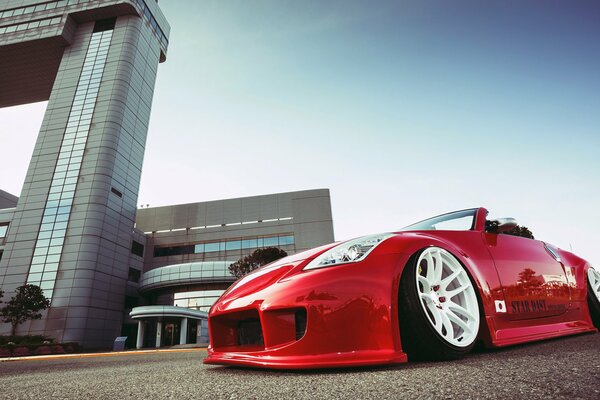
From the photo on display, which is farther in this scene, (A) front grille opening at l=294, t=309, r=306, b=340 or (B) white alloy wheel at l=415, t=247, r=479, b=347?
(B) white alloy wheel at l=415, t=247, r=479, b=347

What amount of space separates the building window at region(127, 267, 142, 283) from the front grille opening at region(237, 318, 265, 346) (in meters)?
37.9

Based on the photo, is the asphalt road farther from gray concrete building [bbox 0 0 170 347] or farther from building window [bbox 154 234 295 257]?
building window [bbox 154 234 295 257]

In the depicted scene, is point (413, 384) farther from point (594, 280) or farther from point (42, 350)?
point (42, 350)

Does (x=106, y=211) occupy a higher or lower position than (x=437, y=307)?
higher

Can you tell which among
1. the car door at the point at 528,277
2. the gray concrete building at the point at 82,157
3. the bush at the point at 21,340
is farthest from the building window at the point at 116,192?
the car door at the point at 528,277

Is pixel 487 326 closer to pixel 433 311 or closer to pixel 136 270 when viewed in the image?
pixel 433 311

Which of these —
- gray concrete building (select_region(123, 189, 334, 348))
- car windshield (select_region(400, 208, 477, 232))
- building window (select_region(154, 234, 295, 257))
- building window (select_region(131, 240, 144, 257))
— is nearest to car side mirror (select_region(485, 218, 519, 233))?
car windshield (select_region(400, 208, 477, 232))

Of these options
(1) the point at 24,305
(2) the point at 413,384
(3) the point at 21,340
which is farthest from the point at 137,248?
(2) the point at 413,384

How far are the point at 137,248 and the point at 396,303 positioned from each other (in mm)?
41508

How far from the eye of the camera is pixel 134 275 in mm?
36125

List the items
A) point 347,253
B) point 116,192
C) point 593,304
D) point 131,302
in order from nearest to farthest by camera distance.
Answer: point 347,253 → point 593,304 → point 116,192 → point 131,302

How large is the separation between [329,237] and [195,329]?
56.4 feet

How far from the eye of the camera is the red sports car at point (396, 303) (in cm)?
169

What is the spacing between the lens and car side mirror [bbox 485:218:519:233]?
2.60m
